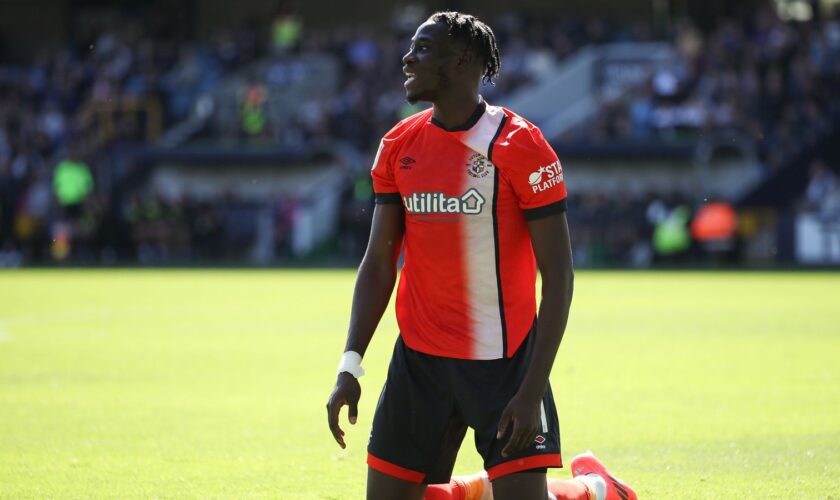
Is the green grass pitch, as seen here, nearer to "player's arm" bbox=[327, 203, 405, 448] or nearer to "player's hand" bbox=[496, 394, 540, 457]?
"player's arm" bbox=[327, 203, 405, 448]

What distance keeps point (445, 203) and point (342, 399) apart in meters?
0.84

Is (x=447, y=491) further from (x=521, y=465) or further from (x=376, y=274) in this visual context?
(x=376, y=274)

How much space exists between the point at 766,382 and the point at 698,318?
6.08 meters

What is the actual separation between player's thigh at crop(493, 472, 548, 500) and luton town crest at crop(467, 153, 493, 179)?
3.57 ft

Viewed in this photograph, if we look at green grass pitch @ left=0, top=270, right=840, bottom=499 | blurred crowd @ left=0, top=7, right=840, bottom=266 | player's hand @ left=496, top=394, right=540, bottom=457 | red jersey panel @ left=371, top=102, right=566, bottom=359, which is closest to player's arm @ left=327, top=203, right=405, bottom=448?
red jersey panel @ left=371, top=102, right=566, bottom=359

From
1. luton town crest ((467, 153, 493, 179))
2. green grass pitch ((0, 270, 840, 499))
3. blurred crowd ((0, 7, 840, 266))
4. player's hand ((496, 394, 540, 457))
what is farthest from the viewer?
blurred crowd ((0, 7, 840, 266))

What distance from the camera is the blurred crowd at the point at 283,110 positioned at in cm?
3170

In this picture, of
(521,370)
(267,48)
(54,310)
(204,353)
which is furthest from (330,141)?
(521,370)

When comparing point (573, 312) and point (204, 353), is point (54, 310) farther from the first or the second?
point (573, 312)

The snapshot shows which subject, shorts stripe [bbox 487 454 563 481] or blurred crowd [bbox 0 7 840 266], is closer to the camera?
shorts stripe [bbox 487 454 563 481]

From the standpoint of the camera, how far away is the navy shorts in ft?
15.5

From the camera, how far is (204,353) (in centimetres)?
1354

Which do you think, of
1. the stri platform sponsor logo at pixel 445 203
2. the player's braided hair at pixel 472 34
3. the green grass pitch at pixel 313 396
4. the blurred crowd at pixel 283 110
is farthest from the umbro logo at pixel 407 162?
the blurred crowd at pixel 283 110

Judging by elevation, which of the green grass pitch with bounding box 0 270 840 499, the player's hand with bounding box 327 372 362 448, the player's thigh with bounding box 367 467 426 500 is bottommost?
the green grass pitch with bounding box 0 270 840 499
